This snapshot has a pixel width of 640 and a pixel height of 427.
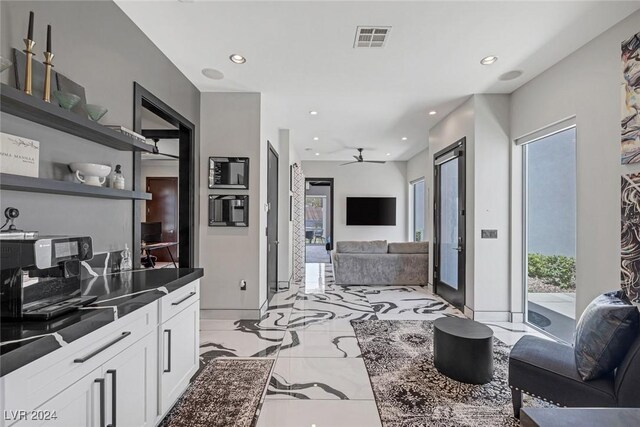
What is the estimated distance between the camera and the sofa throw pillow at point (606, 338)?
5.70 feet

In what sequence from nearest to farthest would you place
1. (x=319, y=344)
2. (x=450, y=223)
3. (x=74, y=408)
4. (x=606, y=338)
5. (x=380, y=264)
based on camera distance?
(x=74, y=408) → (x=606, y=338) → (x=319, y=344) → (x=450, y=223) → (x=380, y=264)

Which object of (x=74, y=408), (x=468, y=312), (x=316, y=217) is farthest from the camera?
(x=316, y=217)

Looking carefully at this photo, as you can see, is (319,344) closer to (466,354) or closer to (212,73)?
(466,354)

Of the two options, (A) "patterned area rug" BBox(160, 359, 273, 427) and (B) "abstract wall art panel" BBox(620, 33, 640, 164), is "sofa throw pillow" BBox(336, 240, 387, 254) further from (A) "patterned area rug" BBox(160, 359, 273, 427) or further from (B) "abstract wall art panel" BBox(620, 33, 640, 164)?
(B) "abstract wall art panel" BBox(620, 33, 640, 164)

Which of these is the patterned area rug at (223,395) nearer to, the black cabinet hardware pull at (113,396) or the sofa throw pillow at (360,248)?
the black cabinet hardware pull at (113,396)

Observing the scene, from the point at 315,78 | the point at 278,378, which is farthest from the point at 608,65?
the point at 278,378

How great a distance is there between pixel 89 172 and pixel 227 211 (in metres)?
2.02

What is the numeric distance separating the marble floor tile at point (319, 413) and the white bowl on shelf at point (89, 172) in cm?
191

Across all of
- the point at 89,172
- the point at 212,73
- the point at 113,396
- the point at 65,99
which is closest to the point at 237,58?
the point at 212,73

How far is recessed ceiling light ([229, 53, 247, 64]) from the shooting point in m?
3.03

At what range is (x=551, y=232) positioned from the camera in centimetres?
351

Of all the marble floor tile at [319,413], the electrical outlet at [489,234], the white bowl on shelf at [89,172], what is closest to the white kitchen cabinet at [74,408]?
the marble floor tile at [319,413]

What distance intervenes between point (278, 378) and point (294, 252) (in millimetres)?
4068

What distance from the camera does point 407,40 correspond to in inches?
107
